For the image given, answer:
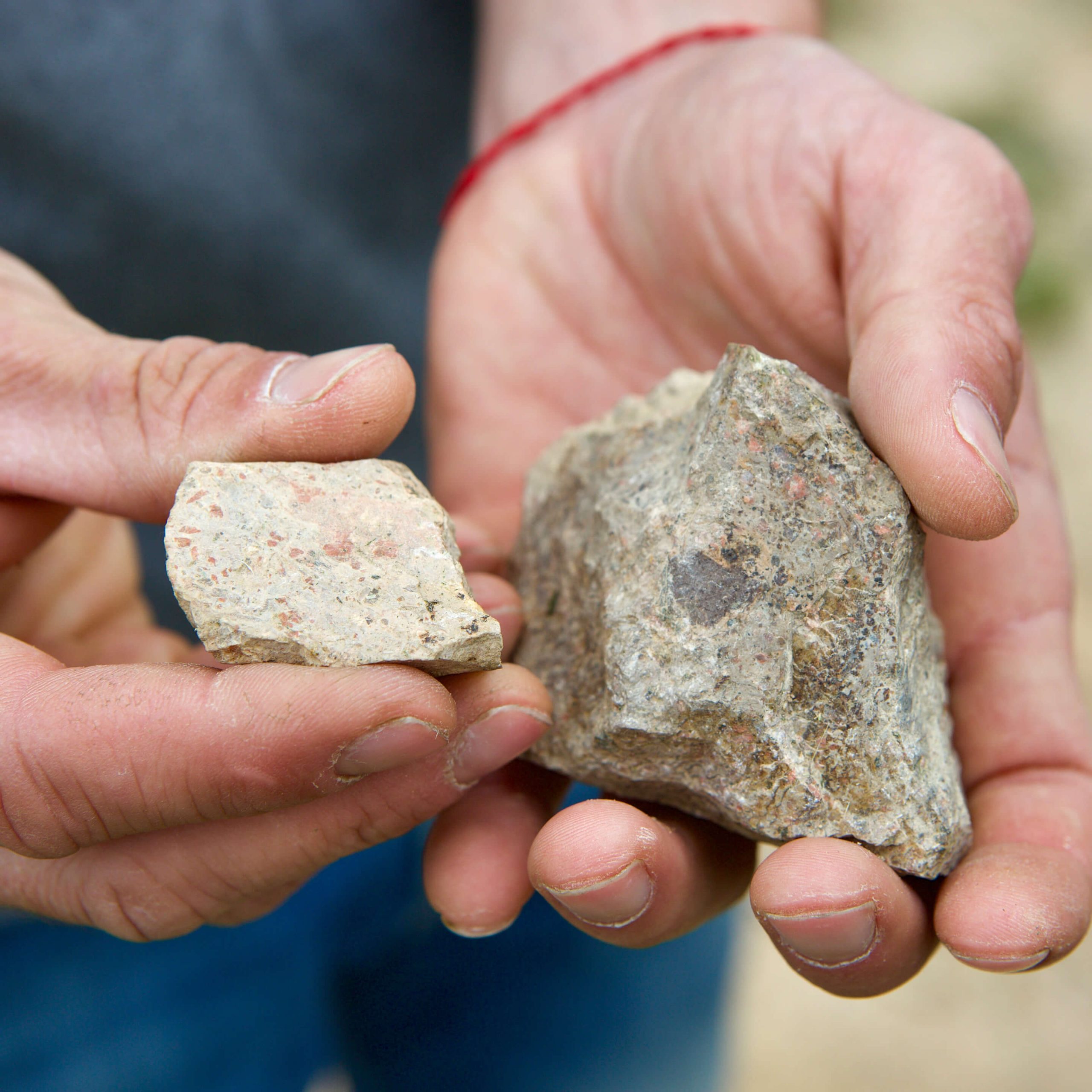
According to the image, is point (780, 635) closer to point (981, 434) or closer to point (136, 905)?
point (981, 434)

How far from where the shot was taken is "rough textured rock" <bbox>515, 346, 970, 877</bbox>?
1.54m

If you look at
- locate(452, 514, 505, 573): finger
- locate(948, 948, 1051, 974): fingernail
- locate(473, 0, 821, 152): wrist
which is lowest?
locate(948, 948, 1051, 974): fingernail

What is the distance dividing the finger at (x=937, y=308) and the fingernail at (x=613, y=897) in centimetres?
70

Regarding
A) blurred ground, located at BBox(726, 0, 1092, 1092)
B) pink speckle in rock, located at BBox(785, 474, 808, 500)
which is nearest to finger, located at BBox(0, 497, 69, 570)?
pink speckle in rock, located at BBox(785, 474, 808, 500)

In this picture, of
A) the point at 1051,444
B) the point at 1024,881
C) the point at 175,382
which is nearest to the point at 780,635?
the point at 1024,881

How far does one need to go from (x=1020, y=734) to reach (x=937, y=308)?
78cm

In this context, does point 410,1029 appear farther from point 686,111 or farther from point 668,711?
point 686,111

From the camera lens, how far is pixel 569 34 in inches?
111

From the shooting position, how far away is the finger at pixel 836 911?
1.41 meters

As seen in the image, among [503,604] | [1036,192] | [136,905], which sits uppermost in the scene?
[503,604]

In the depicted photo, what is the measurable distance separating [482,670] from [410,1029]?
5.85 feet

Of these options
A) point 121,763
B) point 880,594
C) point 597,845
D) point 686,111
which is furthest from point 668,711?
point 686,111

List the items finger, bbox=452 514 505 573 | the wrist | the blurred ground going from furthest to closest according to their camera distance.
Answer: the blurred ground < the wrist < finger, bbox=452 514 505 573

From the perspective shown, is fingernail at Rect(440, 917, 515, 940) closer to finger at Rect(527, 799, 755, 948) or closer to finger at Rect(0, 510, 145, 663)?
finger at Rect(527, 799, 755, 948)
